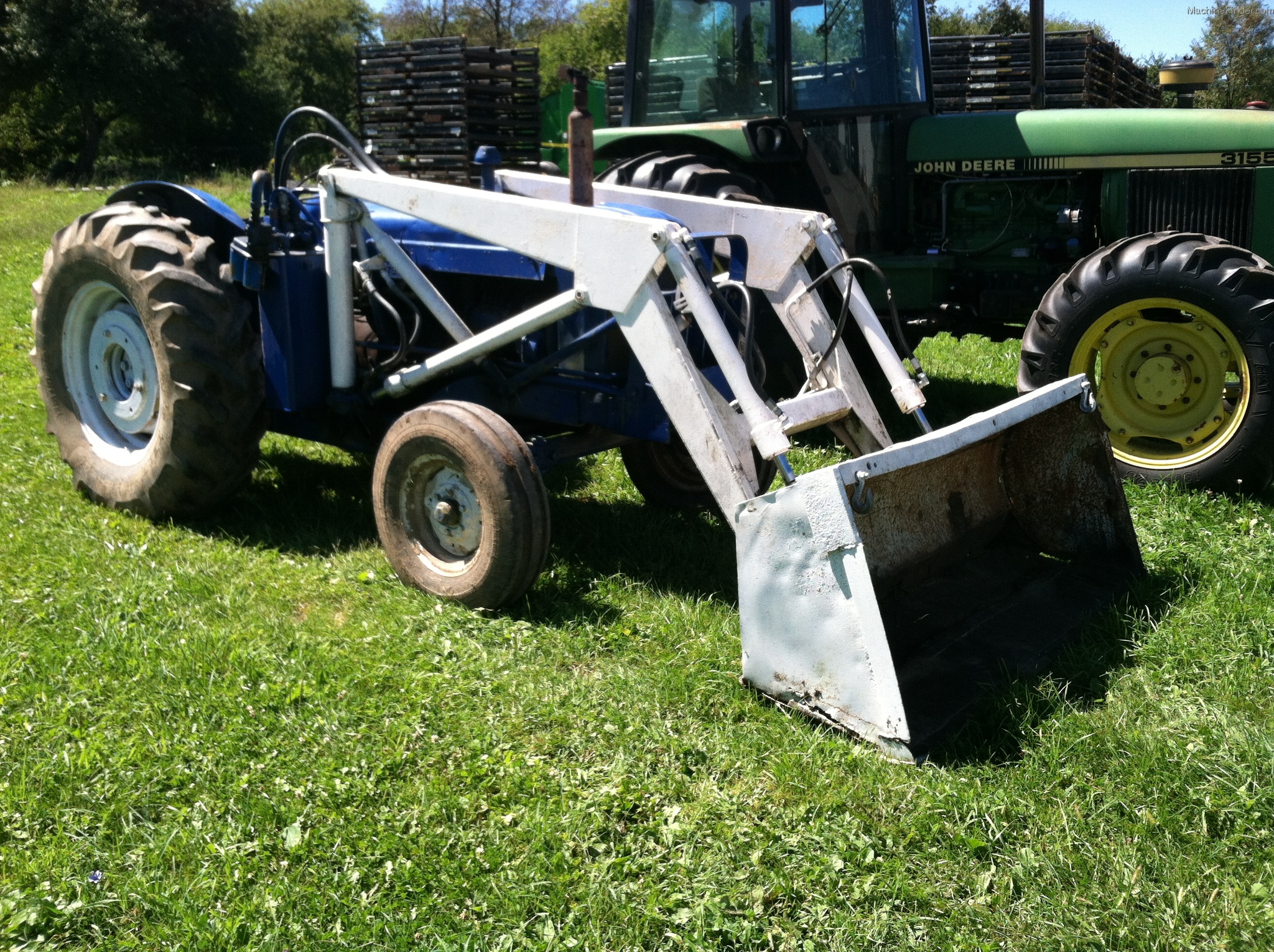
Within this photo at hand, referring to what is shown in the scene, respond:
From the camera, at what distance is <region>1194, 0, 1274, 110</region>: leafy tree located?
27297 mm

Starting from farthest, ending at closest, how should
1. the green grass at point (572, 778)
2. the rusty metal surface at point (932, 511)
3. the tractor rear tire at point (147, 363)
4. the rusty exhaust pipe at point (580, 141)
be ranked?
the tractor rear tire at point (147, 363) → the rusty exhaust pipe at point (580, 141) → the rusty metal surface at point (932, 511) → the green grass at point (572, 778)

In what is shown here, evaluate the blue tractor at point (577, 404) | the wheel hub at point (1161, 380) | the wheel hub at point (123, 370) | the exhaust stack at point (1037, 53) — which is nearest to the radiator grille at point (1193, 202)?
the exhaust stack at point (1037, 53)

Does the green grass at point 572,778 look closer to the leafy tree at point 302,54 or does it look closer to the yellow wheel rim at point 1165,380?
the yellow wheel rim at point 1165,380

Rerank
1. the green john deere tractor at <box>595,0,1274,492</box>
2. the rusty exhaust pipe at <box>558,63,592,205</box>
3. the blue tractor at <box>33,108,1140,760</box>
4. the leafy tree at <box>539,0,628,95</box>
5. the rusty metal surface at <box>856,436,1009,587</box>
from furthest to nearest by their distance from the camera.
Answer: the leafy tree at <box>539,0,628,95</box>
the green john deere tractor at <box>595,0,1274,492</box>
the rusty exhaust pipe at <box>558,63,592,205</box>
the rusty metal surface at <box>856,436,1009,587</box>
the blue tractor at <box>33,108,1140,760</box>

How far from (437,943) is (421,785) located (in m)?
0.59

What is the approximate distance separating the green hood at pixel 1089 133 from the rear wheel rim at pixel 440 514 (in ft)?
12.8

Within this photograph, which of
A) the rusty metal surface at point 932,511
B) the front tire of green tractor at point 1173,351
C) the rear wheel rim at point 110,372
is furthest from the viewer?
the rear wheel rim at point 110,372

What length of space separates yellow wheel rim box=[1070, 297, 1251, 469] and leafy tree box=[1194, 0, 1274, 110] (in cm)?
2543

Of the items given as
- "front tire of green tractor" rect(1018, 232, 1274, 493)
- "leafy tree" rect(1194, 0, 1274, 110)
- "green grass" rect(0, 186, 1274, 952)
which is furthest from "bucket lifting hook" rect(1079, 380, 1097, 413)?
"leafy tree" rect(1194, 0, 1274, 110)

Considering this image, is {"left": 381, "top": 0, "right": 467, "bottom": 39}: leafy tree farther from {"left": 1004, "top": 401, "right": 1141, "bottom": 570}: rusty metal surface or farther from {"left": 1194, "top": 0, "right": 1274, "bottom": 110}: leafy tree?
{"left": 1004, "top": 401, "right": 1141, "bottom": 570}: rusty metal surface

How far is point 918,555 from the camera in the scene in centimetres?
399

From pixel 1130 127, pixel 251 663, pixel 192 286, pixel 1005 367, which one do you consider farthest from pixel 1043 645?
pixel 1005 367

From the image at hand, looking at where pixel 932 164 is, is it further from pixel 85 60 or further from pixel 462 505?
pixel 85 60

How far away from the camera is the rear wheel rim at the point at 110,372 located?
521cm
